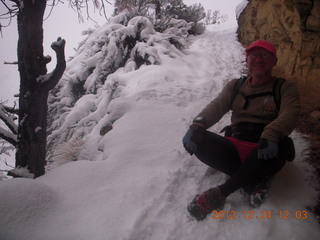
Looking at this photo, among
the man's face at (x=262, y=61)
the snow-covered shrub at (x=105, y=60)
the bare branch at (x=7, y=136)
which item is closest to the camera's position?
the man's face at (x=262, y=61)

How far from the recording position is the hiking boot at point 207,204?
74.7 inches

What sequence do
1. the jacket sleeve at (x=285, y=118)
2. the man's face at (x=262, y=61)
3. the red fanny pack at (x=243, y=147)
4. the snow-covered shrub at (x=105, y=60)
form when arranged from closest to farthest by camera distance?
the jacket sleeve at (x=285, y=118)
the red fanny pack at (x=243, y=147)
the man's face at (x=262, y=61)
the snow-covered shrub at (x=105, y=60)

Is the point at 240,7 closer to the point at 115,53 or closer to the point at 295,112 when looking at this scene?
the point at 115,53

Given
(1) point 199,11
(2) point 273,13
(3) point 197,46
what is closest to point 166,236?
Answer: (2) point 273,13

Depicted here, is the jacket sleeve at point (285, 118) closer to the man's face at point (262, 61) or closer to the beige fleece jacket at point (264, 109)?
the beige fleece jacket at point (264, 109)

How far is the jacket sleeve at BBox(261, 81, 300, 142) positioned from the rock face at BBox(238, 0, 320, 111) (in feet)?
5.08

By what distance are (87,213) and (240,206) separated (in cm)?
123

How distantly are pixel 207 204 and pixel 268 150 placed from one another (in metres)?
0.63

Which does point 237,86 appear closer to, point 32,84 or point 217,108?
point 217,108

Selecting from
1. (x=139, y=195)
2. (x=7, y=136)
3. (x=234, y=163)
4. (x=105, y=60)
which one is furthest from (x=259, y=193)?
(x=105, y=60)

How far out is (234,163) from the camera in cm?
212

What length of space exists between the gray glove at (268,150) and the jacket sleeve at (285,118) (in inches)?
1.5
